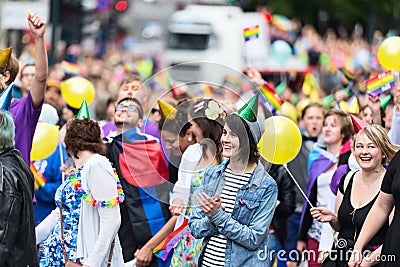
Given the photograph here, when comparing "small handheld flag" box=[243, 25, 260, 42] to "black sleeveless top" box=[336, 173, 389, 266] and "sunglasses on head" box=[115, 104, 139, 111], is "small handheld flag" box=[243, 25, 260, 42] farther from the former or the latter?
"black sleeveless top" box=[336, 173, 389, 266]

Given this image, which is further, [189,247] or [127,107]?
[127,107]

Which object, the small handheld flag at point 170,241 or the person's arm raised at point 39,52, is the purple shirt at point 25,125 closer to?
the person's arm raised at point 39,52

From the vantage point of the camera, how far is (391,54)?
991 cm

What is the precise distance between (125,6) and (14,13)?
30052 millimetres

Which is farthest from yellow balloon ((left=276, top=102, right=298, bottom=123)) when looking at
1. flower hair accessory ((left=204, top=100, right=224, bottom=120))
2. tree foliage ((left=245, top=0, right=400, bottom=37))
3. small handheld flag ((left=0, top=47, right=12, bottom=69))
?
tree foliage ((left=245, top=0, right=400, bottom=37))

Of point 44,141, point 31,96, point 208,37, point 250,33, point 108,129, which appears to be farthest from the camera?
point 208,37

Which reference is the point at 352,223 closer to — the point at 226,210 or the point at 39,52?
the point at 226,210

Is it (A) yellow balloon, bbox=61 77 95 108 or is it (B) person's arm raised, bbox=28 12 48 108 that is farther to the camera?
(A) yellow balloon, bbox=61 77 95 108

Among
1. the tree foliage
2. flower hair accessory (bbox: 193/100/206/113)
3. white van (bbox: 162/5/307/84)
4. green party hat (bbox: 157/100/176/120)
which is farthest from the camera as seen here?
the tree foliage

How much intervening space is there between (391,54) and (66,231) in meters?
3.89

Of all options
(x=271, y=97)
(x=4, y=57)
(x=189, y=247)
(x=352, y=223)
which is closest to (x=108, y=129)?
(x=271, y=97)

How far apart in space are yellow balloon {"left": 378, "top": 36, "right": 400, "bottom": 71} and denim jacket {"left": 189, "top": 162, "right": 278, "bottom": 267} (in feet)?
10.3

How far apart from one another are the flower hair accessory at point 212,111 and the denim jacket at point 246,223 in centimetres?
86

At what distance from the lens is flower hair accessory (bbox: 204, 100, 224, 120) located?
789 centimetres
